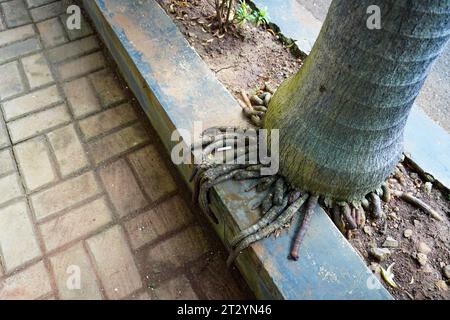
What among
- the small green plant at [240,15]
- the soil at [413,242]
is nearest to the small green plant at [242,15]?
the small green plant at [240,15]

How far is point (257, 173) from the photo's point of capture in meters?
1.94

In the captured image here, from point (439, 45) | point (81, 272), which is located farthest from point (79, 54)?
point (439, 45)

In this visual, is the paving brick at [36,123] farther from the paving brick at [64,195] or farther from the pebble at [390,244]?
the pebble at [390,244]

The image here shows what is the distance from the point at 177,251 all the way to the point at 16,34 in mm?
2249

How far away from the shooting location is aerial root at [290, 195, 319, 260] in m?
1.72

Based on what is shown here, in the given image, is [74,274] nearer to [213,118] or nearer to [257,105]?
[213,118]

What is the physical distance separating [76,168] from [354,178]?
1665 millimetres

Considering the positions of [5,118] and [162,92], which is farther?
[5,118]

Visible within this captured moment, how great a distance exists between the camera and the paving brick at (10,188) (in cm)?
235

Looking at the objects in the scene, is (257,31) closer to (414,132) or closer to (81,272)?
(414,132)

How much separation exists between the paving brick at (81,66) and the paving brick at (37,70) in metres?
0.10

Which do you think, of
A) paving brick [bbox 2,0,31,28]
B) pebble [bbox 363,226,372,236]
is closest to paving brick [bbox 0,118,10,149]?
paving brick [bbox 2,0,31,28]

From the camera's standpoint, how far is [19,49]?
3.04m

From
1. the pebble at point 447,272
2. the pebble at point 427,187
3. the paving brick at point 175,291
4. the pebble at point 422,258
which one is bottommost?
the paving brick at point 175,291
